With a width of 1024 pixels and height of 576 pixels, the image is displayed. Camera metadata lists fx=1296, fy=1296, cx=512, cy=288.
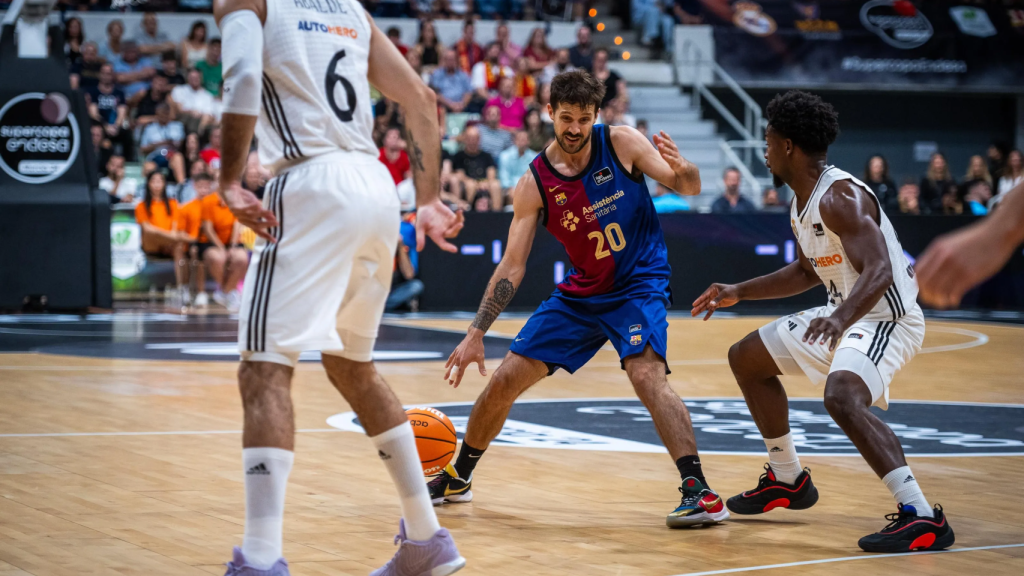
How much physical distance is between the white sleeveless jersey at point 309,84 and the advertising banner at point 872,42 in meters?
19.4

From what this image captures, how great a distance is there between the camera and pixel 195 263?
1611 cm

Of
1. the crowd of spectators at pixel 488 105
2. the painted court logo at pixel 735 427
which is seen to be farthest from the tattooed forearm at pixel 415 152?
the crowd of spectators at pixel 488 105

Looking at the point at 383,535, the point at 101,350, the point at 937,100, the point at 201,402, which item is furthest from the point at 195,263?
the point at 937,100

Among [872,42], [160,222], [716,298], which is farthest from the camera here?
[872,42]

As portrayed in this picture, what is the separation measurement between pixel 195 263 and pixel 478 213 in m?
3.58

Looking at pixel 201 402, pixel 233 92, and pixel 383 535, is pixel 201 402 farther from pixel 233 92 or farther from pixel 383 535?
pixel 233 92

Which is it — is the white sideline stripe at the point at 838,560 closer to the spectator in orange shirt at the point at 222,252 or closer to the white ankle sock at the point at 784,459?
the white ankle sock at the point at 784,459

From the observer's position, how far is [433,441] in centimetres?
570

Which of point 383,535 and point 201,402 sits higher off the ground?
point 383,535

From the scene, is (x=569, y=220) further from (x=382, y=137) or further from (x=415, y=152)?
(x=382, y=137)

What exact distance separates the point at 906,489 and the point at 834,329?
2.16 ft

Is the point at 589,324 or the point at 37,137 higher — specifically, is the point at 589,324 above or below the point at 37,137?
above

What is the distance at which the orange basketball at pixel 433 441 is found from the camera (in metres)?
5.69

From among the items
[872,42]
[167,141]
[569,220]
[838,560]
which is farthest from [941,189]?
[838,560]
